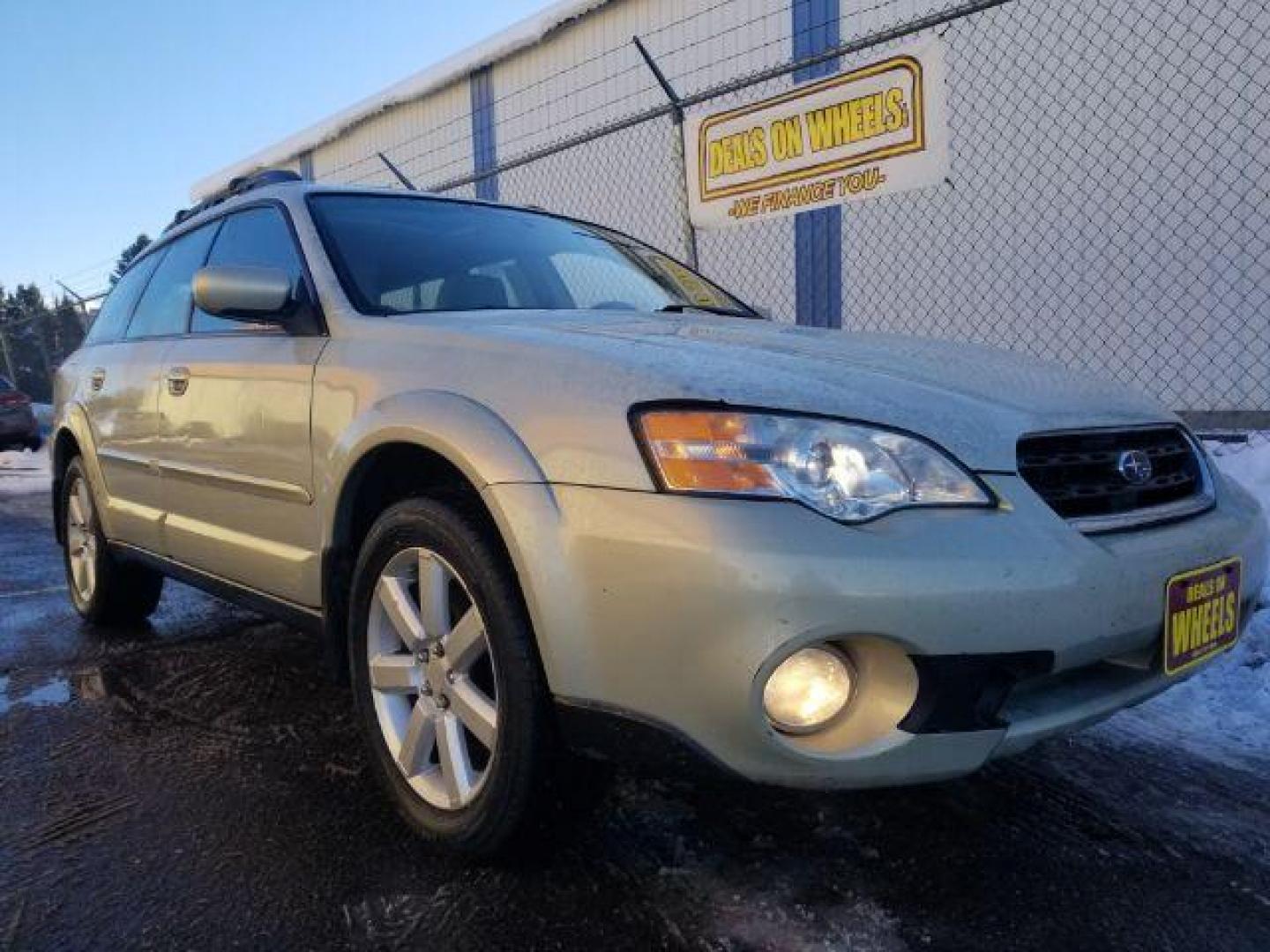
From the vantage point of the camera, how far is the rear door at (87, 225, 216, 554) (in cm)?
345

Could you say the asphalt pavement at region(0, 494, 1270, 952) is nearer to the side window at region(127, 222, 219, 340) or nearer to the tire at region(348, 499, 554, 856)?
the tire at region(348, 499, 554, 856)

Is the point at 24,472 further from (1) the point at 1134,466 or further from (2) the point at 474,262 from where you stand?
(1) the point at 1134,466

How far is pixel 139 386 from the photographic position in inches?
139

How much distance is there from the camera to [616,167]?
9.38 metres

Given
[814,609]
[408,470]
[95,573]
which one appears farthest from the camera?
[95,573]

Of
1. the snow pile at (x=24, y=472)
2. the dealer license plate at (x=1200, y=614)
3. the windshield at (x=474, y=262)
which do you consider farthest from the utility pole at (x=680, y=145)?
the snow pile at (x=24, y=472)

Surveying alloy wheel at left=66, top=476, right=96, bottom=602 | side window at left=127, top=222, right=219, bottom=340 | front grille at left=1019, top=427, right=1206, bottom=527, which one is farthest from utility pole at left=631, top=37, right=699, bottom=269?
front grille at left=1019, top=427, right=1206, bottom=527

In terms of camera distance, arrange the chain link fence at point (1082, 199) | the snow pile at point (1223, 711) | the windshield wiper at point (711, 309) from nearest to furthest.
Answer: the snow pile at point (1223, 711)
the windshield wiper at point (711, 309)
the chain link fence at point (1082, 199)


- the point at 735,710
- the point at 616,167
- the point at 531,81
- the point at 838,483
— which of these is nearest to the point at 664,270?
the point at 838,483

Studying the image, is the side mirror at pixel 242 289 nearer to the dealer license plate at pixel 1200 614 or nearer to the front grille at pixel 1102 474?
the front grille at pixel 1102 474

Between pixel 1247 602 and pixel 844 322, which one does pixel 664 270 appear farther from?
pixel 844 322

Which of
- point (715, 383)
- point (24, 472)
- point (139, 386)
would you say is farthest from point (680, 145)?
point (24, 472)

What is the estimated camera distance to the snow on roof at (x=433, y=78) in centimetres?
1017

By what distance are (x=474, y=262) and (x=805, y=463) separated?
1606 millimetres
